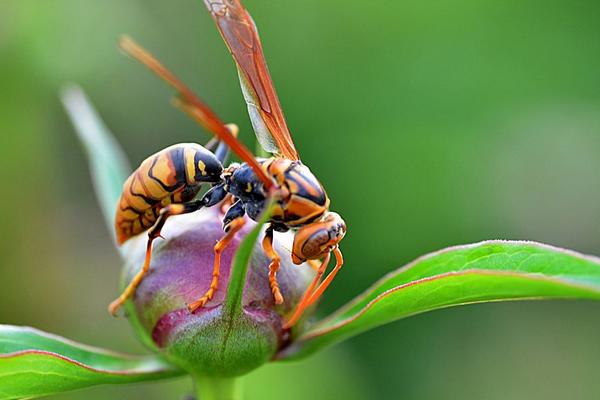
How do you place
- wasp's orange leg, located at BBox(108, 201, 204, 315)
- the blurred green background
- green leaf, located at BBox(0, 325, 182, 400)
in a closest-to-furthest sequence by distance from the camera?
green leaf, located at BBox(0, 325, 182, 400) → wasp's orange leg, located at BBox(108, 201, 204, 315) → the blurred green background

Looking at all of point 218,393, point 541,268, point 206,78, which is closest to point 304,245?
point 218,393

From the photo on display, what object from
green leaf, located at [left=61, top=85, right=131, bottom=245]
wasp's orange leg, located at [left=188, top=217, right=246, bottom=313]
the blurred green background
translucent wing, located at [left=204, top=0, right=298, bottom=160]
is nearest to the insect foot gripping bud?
wasp's orange leg, located at [left=188, top=217, right=246, bottom=313]

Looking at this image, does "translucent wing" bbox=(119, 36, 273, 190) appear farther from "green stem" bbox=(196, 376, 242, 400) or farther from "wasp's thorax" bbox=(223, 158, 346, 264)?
"green stem" bbox=(196, 376, 242, 400)

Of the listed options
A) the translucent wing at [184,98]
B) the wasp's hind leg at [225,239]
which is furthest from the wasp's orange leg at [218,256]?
the translucent wing at [184,98]

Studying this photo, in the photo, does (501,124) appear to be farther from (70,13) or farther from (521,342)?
(70,13)

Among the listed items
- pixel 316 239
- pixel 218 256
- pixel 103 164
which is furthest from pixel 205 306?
pixel 103 164

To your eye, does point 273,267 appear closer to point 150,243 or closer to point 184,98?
point 150,243
